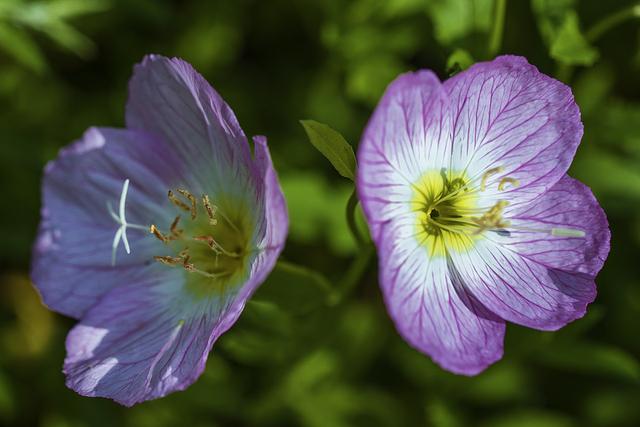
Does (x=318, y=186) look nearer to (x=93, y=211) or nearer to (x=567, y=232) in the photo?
(x=93, y=211)

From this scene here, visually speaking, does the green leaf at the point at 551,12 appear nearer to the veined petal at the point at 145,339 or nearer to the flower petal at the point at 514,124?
the flower petal at the point at 514,124

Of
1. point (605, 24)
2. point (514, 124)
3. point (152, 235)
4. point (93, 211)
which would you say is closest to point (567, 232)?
point (514, 124)

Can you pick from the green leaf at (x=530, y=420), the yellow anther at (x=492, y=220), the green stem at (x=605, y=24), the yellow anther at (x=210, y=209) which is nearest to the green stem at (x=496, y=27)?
the green stem at (x=605, y=24)

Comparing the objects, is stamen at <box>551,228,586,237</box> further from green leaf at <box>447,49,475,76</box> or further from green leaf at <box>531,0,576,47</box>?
green leaf at <box>531,0,576,47</box>

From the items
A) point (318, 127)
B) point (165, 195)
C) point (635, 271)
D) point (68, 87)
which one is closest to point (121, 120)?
point (68, 87)

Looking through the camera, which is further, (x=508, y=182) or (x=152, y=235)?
(x=152, y=235)

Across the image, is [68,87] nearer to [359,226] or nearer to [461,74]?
[359,226]
